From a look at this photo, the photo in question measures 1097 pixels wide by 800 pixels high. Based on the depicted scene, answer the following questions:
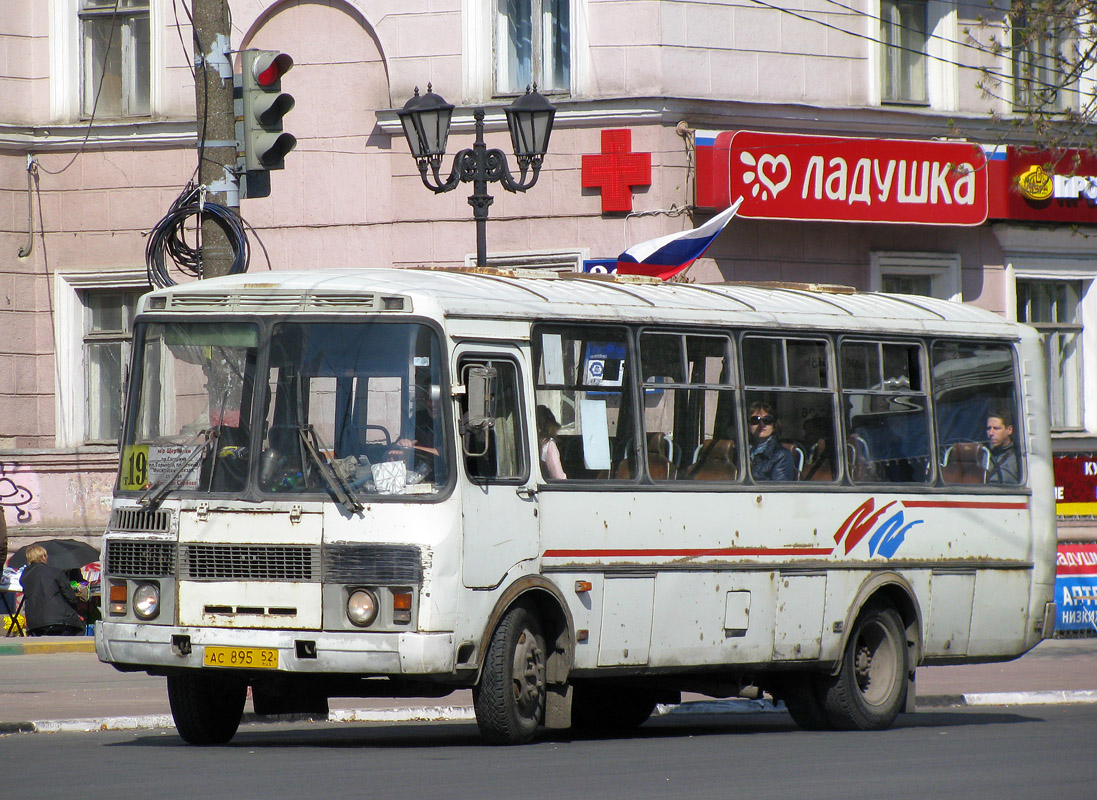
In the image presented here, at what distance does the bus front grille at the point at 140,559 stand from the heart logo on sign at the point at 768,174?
37.2ft

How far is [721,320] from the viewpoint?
479 inches

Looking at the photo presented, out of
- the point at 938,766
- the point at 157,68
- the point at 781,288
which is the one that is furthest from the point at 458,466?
the point at 157,68

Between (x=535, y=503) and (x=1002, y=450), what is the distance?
177 inches

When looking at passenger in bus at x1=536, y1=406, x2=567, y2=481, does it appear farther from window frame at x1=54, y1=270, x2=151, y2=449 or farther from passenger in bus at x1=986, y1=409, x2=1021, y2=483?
window frame at x1=54, y1=270, x2=151, y2=449

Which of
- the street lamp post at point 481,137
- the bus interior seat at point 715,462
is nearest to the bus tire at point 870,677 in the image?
the bus interior seat at point 715,462

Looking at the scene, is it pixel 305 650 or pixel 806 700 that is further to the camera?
pixel 806 700

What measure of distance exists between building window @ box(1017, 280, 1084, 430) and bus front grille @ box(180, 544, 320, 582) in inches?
597

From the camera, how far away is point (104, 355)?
22.4 meters

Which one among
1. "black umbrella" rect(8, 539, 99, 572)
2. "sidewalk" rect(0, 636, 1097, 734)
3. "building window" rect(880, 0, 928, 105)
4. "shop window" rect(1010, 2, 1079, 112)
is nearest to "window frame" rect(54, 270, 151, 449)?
"black umbrella" rect(8, 539, 99, 572)

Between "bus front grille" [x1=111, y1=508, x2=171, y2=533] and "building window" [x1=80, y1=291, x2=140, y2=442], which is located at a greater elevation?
"building window" [x1=80, y1=291, x2=140, y2=442]

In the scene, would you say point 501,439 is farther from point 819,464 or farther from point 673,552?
point 819,464

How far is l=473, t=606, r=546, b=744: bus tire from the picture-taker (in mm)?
10367

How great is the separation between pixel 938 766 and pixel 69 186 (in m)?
15.1

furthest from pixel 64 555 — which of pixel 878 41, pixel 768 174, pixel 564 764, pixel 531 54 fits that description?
pixel 564 764
